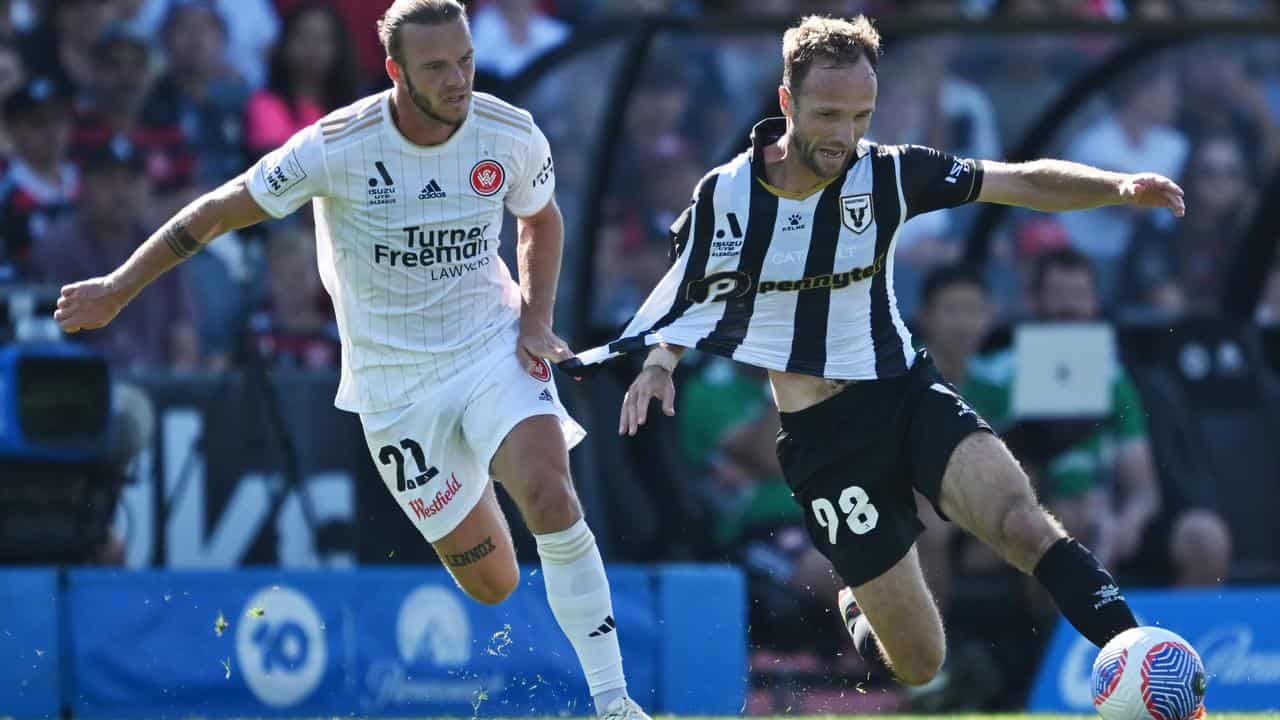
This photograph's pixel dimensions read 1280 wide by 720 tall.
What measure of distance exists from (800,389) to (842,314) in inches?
11.8

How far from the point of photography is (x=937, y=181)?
6086 millimetres

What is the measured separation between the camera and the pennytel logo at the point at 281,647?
8500 mm

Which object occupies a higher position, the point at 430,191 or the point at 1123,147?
the point at 1123,147

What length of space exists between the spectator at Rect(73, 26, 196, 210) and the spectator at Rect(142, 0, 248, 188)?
2.4 inches

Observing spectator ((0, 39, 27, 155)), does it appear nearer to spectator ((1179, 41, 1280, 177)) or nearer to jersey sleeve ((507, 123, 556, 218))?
jersey sleeve ((507, 123, 556, 218))

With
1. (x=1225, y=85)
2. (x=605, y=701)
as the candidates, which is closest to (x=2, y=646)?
(x=605, y=701)

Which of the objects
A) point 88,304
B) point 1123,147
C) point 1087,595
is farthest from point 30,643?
point 1123,147

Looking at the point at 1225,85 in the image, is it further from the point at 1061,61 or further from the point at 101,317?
the point at 101,317

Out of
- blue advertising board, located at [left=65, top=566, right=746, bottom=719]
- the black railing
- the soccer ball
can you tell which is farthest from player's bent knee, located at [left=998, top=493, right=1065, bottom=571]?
the black railing

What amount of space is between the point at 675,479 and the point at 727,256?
371 centimetres

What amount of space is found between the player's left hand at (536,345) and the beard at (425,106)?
78 cm

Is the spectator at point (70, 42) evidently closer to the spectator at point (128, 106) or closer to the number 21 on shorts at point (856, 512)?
the spectator at point (128, 106)

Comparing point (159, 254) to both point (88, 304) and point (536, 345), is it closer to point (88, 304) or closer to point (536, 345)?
point (88, 304)

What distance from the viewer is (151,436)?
9039 mm
